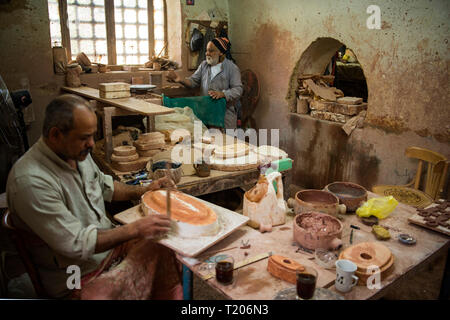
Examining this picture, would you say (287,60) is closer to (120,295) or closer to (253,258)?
(253,258)

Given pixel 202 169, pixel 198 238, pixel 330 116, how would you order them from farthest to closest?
pixel 330 116 → pixel 202 169 → pixel 198 238

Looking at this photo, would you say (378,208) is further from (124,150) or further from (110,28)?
(110,28)

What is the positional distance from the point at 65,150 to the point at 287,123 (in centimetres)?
462

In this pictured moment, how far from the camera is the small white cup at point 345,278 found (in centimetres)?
193

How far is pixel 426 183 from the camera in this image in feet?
13.5

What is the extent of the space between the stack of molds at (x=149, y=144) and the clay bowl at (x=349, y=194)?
1.92 meters

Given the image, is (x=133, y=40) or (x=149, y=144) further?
(x=133, y=40)

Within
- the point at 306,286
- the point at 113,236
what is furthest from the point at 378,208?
the point at 113,236

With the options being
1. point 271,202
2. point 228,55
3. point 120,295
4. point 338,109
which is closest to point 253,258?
point 271,202

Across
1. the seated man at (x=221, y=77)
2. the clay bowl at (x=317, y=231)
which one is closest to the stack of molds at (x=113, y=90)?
the seated man at (x=221, y=77)

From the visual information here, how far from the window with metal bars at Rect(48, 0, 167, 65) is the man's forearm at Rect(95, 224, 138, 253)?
4819mm

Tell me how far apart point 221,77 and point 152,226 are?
14.3 ft

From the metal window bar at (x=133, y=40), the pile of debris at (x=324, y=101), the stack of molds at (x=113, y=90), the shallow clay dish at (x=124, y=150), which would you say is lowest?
the shallow clay dish at (x=124, y=150)

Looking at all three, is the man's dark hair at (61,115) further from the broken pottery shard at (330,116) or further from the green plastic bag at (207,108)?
the broken pottery shard at (330,116)
